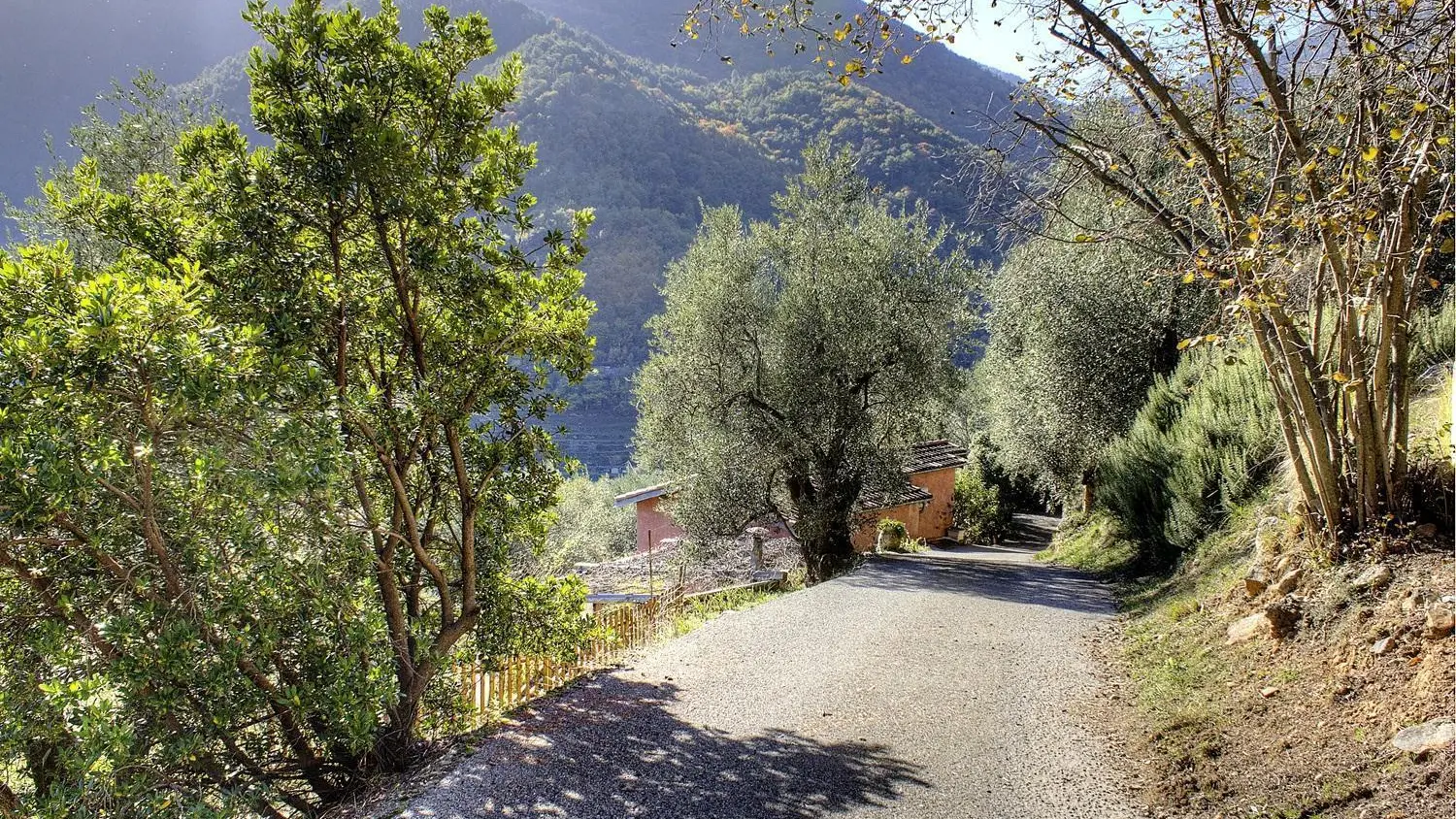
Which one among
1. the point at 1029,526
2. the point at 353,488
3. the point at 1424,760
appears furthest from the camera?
the point at 1029,526

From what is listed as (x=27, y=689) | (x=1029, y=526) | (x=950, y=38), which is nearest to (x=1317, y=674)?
(x=950, y=38)

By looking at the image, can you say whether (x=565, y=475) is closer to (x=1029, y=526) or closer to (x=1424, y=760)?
(x=1424, y=760)

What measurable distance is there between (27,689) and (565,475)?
14.2ft

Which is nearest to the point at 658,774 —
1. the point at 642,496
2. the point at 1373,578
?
the point at 1373,578

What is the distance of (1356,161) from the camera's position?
4762mm

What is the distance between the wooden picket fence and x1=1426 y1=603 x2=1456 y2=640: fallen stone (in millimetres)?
6625

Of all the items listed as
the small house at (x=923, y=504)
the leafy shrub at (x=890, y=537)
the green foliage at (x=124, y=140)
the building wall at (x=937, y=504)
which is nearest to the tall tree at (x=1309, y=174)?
the green foliage at (x=124, y=140)

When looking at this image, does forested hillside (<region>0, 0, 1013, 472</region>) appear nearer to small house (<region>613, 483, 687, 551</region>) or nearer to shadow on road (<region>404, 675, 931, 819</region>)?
small house (<region>613, 483, 687, 551</region>)

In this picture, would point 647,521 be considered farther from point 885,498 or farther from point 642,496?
point 885,498

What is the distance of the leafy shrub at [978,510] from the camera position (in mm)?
28062

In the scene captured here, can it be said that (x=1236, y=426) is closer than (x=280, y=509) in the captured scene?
No

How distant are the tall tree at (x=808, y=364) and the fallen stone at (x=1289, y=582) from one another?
9.91 meters

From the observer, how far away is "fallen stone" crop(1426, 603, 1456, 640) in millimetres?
4285

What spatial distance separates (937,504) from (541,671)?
23.8 meters
